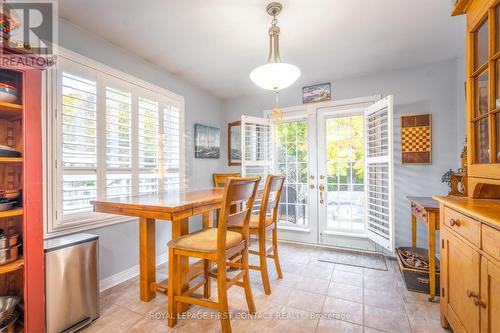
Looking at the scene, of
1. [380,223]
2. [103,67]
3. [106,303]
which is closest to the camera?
[106,303]

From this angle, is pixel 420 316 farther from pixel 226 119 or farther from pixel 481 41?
pixel 226 119

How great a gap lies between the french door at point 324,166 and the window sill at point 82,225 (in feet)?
5.81

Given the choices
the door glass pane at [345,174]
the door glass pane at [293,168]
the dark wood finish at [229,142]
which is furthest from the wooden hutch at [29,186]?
the door glass pane at [345,174]

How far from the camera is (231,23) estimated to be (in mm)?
2152

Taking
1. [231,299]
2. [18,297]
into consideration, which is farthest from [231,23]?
[18,297]

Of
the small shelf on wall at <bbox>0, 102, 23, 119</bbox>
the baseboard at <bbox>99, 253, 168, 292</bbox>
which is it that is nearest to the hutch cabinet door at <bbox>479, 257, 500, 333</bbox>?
the small shelf on wall at <bbox>0, 102, 23, 119</bbox>

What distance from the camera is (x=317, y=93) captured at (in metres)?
3.63

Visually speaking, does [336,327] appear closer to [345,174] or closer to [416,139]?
[345,174]

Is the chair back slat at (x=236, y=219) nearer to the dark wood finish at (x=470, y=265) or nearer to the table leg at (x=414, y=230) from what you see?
the dark wood finish at (x=470, y=265)

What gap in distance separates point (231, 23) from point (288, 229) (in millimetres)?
2946

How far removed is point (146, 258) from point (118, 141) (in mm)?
1243

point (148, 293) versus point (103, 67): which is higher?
point (103, 67)

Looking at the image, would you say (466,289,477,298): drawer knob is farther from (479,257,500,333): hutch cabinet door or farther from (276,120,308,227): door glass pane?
(276,120,308,227): door glass pane

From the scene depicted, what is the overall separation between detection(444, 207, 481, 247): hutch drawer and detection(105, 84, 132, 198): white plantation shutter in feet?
9.31
